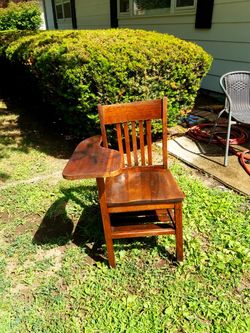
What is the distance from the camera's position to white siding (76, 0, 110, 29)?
8.88 meters

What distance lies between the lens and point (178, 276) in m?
2.07

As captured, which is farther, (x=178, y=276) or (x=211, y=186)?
(x=211, y=186)

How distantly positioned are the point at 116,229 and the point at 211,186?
1.33 meters

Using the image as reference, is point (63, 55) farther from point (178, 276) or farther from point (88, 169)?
point (178, 276)

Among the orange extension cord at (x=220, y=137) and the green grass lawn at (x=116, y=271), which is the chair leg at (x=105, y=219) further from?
the orange extension cord at (x=220, y=137)

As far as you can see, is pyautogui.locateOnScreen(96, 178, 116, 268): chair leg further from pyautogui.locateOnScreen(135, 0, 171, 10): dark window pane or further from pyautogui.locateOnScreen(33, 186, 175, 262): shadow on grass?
pyautogui.locateOnScreen(135, 0, 171, 10): dark window pane

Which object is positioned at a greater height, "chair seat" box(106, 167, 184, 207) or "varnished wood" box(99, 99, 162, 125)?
"varnished wood" box(99, 99, 162, 125)

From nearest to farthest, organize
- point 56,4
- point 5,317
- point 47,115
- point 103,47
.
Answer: point 5,317
point 103,47
point 47,115
point 56,4

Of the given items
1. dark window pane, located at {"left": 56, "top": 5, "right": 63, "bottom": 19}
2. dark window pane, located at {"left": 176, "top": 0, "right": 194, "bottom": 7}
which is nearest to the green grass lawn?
dark window pane, located at {"left": 176, "top": 0, "right": 194, "bottom": 7}

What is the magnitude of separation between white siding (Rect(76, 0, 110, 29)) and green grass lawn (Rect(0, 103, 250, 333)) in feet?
24.8

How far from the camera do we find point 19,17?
45.5 ft

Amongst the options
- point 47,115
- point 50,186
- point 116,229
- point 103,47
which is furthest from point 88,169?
point 47,115

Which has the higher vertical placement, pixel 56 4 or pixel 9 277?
pixel 56 4

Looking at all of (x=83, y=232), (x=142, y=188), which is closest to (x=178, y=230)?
(x=142, y=188)
